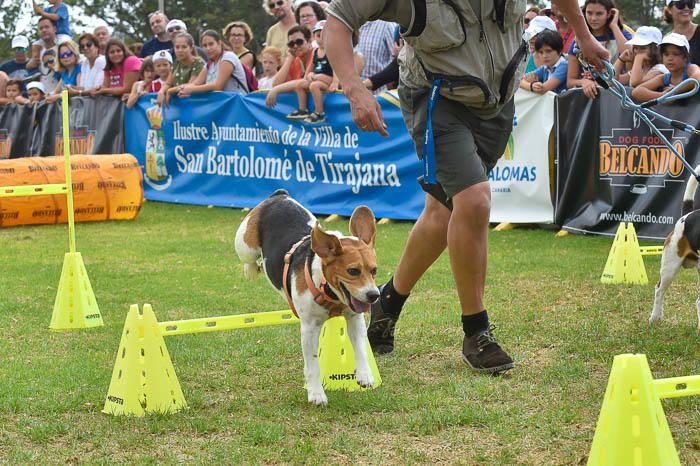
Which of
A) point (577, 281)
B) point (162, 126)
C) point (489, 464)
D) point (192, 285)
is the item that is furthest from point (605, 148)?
point (162, 126)

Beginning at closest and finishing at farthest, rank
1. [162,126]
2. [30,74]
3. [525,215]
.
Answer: [525,215] → [162,126] → [30,74]

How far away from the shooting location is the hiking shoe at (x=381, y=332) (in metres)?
5.14

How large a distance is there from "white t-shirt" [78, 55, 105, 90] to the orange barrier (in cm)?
385

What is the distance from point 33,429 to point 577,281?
4.33 meters

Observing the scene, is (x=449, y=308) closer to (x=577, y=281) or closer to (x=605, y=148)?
(x=577, y=281)

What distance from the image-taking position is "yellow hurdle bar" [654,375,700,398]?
3.06 meters

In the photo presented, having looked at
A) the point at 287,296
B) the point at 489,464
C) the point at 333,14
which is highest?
the point at 333,14

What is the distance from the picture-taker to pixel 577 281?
7.06 m

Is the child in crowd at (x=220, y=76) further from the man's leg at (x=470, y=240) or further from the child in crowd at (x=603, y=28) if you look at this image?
the man's leg at (x=470, y=240)

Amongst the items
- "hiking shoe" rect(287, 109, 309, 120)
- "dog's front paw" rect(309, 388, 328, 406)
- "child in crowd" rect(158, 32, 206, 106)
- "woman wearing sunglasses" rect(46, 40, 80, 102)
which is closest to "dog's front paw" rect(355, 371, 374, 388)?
"dog's front paw" rect(309, 388, 328, 406)

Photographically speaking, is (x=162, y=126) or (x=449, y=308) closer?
(x=449, y=308)

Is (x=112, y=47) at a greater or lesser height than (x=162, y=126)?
greater

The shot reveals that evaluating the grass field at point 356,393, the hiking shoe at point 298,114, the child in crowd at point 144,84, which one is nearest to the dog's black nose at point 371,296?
the grass field at point 356,393

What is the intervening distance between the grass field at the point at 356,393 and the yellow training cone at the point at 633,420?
0.55 metres
